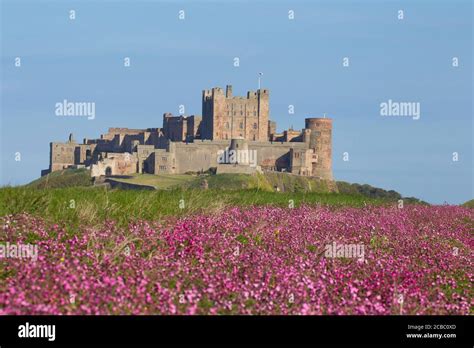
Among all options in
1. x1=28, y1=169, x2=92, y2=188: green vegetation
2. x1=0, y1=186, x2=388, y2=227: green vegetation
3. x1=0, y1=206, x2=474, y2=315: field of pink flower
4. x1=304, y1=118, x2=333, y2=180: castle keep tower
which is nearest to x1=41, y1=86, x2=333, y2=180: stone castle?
x1=304, y1=118, x2=333, y2=180: castle keep tower

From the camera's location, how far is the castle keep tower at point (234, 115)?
136 meters

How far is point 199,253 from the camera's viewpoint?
1171 centimetres

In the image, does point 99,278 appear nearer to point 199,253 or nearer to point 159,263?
point 159,263

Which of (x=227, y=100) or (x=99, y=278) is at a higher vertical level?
(x=227, y=100)

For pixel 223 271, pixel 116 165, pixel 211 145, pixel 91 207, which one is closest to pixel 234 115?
pixel 211 145

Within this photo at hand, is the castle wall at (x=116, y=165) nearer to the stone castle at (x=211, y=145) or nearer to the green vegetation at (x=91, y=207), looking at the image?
the stone castle at (x=211, y=145)

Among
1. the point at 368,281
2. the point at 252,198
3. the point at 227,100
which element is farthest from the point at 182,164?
the point at 368,281

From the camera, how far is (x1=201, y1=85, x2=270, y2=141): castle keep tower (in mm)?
136500
